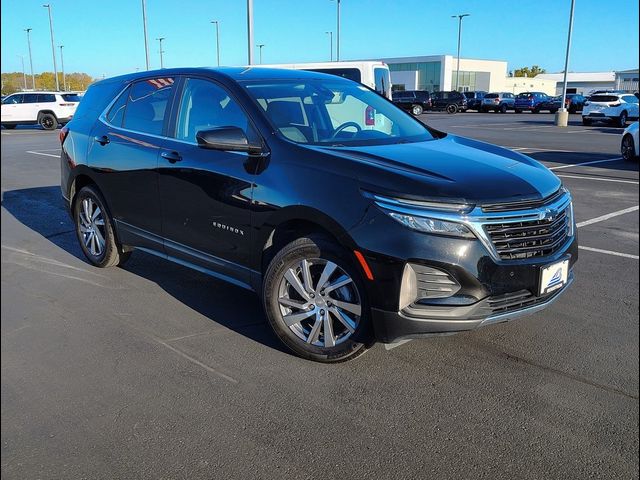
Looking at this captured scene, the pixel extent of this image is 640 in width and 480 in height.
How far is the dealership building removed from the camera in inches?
3002

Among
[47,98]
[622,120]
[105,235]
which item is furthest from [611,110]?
[105,235]

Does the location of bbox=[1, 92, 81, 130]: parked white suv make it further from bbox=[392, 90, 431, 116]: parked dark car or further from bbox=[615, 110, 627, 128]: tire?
bbox=[615, 110, 627, 128]: tire

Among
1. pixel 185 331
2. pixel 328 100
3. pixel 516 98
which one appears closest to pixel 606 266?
pixel 328 100

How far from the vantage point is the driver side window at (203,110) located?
414cm

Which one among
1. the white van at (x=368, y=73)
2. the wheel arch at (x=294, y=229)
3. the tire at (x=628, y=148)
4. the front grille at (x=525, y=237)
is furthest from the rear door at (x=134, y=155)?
the white van at (x=368, y=73)

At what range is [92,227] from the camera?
546 cm

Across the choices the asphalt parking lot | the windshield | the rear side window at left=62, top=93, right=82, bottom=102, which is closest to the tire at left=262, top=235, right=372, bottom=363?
the asphalt parking lot

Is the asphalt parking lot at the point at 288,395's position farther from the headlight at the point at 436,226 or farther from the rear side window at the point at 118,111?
the rear side window at the point at 118,111

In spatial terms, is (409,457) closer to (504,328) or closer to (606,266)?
(504,328)

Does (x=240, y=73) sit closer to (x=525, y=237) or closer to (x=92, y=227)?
(x=92, y=227)

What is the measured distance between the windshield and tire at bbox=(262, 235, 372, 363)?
2.63 ft

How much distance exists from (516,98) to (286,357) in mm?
46310

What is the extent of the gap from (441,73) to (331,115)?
7651 centimetres

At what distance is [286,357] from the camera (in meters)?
3.72
